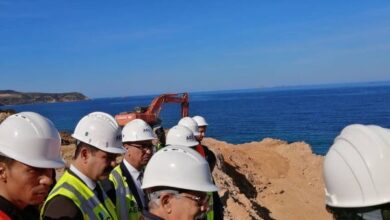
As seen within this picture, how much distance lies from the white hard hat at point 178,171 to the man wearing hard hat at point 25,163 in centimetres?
70

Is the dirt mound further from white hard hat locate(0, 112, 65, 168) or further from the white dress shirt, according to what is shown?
white hard hat locate(0, 112, 65, 168)

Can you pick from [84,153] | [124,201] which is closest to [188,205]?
[84,153]

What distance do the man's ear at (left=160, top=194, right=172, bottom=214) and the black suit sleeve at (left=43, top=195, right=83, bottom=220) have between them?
0.91 metres

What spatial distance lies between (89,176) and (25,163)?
36.5 inches

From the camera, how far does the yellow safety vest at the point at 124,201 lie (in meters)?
4.29

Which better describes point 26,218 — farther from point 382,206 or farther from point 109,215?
point 382,206

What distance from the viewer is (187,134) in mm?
6465

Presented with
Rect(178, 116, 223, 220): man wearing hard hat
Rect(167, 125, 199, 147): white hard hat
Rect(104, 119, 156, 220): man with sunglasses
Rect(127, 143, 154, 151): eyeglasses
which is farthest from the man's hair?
Rect(167, 125, 199, 147): white hard hat

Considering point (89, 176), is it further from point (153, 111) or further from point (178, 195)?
point (153, 111)

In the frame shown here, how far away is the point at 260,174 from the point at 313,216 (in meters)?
5.04

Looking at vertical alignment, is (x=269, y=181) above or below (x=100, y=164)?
below

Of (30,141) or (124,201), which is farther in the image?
(124,201)

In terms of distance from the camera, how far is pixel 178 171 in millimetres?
2686

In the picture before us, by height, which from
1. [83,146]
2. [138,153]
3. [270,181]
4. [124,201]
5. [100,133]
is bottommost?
[270,181]
